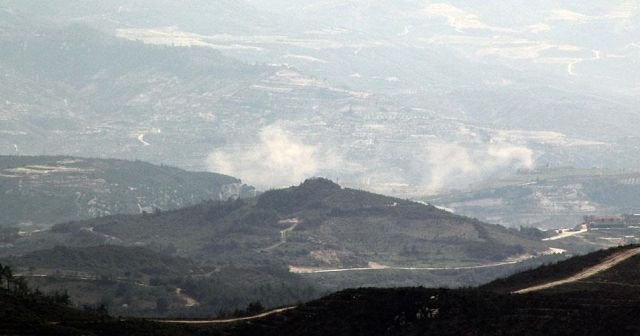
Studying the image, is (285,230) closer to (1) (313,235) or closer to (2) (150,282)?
(1) (313,235)

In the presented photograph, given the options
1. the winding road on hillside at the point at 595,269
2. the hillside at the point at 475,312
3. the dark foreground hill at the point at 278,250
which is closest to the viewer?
the hillside at the point at 475,312

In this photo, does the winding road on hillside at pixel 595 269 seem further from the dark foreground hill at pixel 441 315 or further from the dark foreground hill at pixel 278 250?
the dark foreground hill at pixel 278 250

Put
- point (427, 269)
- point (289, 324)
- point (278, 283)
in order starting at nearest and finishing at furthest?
point (289, 324)
point (278, 283)
point (427, 269)

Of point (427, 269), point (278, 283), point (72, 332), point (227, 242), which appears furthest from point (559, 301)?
point (227, 242)

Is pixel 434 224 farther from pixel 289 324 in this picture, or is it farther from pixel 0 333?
pixel 0 333

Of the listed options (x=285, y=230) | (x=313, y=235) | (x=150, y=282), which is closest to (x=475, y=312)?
(x=150, y=282)

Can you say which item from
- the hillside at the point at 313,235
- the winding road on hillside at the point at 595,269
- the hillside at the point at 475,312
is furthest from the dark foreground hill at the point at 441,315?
the hillside at the point at 313,235

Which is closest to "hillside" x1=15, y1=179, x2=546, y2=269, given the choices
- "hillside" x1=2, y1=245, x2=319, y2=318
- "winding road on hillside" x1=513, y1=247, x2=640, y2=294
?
"hillside" x1=2, y1=245, x2=319, y2=318

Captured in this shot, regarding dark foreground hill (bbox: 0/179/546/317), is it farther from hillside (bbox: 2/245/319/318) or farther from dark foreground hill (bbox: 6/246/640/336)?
dark foreground hill (bbox: 6/246/640/336)

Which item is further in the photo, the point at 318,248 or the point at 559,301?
the point at 318,248
